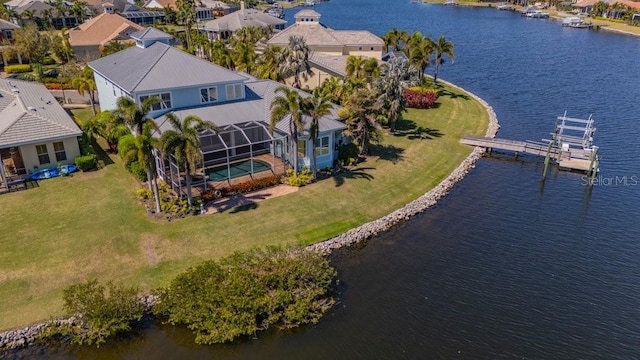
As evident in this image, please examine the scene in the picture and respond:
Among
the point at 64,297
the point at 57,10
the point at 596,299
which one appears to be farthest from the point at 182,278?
the point at 57,10

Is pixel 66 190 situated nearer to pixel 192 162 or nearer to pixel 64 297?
pixel 192 162

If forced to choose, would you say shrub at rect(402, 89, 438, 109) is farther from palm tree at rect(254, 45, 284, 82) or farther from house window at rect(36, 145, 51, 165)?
house window at rect(36, 145, 51, 165)

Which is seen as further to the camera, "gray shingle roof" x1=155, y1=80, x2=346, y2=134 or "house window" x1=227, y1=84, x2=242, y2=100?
"house window" x1=227, y1=84, x2=242, y2=100

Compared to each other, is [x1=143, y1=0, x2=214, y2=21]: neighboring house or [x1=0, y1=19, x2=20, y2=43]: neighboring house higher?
[x1=143, y1=0, x2=214, y2=21]: neighboring house

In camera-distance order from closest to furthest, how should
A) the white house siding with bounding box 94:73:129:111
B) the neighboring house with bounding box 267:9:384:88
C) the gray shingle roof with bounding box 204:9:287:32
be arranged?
the white house siding with bounding box 94:73:129:111 < the neighboring house with bounding box 267:9:384:88 < the gray shingle roof with bounding box 204:9:287:32

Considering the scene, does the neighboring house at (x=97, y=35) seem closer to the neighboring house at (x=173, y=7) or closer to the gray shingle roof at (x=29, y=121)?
the gray shingle roof at (x=29, y=121)

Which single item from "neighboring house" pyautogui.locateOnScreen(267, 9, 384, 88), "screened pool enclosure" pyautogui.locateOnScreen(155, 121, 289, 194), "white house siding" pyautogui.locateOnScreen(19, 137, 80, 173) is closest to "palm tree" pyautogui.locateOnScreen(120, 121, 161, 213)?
"screened pool enclosure" pyautogui.locateOnScreen(155, 121, 289, 194)

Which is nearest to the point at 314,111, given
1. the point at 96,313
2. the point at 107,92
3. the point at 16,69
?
the point at 96,313
